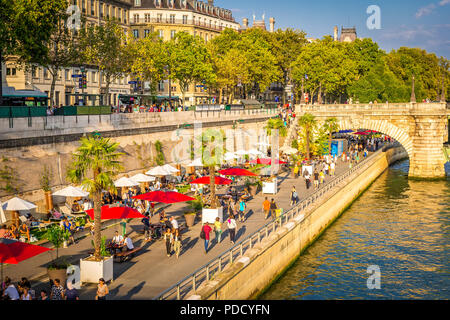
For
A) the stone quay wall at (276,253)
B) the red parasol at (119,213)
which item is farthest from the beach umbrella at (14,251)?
the red parasol at (119,213)

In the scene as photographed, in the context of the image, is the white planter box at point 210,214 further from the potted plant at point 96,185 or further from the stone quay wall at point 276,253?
the potted plant at point 96,185

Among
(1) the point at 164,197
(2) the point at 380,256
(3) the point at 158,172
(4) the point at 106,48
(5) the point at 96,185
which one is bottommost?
(2) the point at 380,256

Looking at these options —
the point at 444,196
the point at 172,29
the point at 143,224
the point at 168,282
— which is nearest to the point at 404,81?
the point at 172,29

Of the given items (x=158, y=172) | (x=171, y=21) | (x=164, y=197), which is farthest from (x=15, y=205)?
(x=171, y=21)

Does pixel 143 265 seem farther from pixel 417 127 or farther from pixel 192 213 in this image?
pixel 417 127

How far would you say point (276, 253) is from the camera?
29750mm

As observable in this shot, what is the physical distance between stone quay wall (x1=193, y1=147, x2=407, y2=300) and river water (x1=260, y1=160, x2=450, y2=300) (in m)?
0.84

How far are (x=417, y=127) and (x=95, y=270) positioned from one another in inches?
2328

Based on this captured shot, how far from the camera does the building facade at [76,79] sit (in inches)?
2594

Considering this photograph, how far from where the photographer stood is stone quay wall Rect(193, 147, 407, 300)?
885 inches

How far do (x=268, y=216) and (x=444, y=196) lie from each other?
31897 mm

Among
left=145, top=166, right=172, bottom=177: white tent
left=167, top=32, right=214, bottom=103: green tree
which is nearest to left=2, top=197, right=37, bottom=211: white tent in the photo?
left=145, top=166, right=172, bottom=177: white tent
